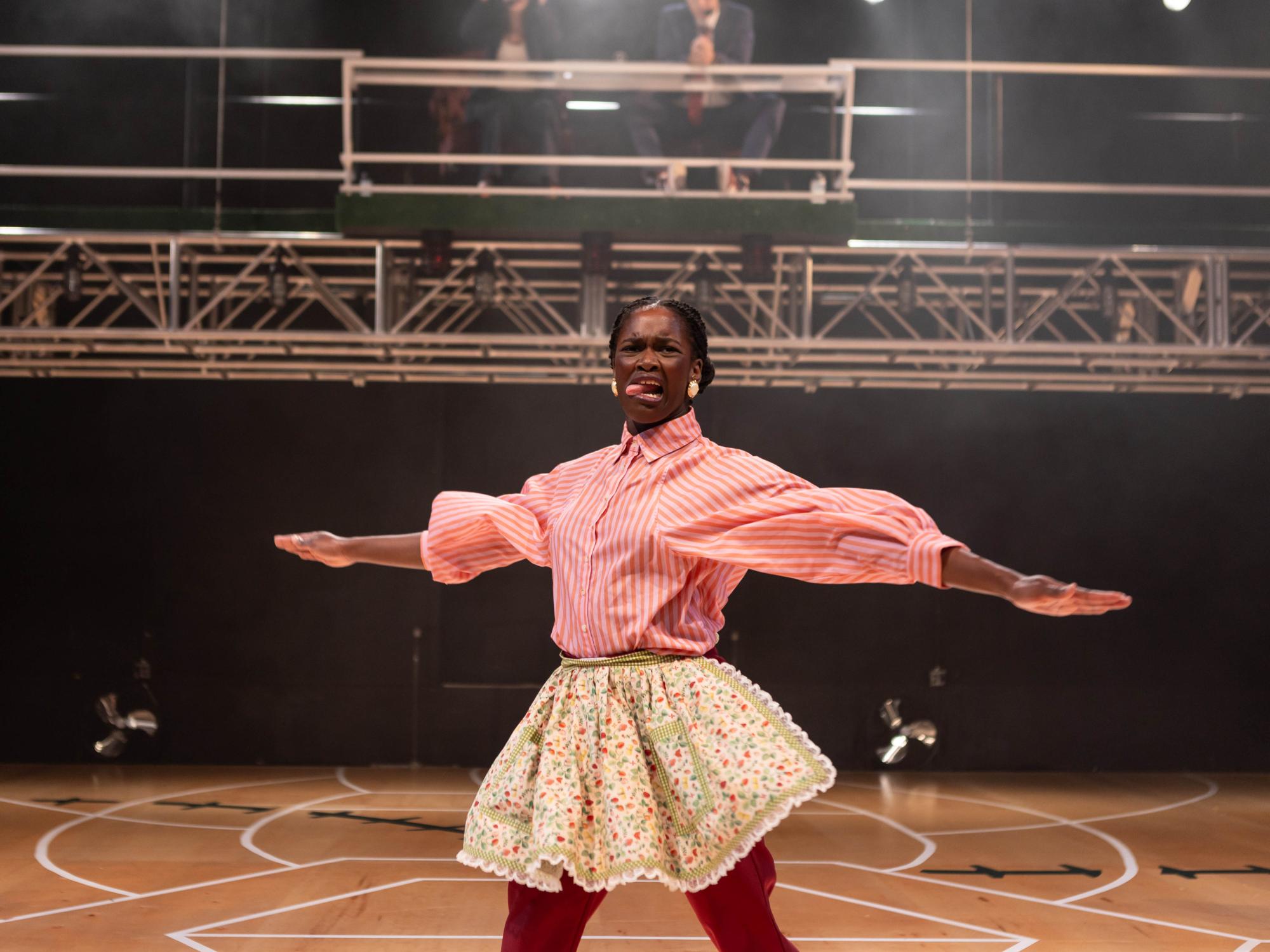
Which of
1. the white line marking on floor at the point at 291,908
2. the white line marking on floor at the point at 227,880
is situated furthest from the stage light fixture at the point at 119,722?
the white line marking on floor at the point at 291,908

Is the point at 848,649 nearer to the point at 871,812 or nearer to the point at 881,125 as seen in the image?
the point at 871,812

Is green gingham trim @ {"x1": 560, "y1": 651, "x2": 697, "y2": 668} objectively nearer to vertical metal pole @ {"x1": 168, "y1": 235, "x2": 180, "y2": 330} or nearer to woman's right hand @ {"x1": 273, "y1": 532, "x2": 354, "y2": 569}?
woman's right hand @ {"x1": 273, "y1": 532, "x2": 354, "y2": 569}

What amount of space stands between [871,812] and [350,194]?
447 centimetres

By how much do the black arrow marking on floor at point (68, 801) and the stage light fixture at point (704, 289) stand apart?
175 inches

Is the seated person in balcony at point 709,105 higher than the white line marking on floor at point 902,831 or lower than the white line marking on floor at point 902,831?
higher

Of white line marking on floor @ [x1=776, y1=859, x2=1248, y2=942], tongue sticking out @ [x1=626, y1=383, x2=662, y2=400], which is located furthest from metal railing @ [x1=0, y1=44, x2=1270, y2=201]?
tongue sticking out @ [x1=626, y1=383, x2=662, y2=400]

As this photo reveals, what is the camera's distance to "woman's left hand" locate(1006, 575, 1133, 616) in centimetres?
158

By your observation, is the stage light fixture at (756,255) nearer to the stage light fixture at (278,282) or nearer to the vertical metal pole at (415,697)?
the stage light fixture at (278,282)

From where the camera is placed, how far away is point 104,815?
662 centimetres

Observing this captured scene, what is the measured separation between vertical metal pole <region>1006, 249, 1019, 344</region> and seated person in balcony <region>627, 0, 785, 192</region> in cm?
146

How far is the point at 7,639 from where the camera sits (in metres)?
8.95

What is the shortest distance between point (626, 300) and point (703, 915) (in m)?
6.11

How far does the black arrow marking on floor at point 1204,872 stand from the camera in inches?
206

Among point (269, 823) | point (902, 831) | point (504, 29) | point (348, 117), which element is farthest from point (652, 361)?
point (504, 29)
